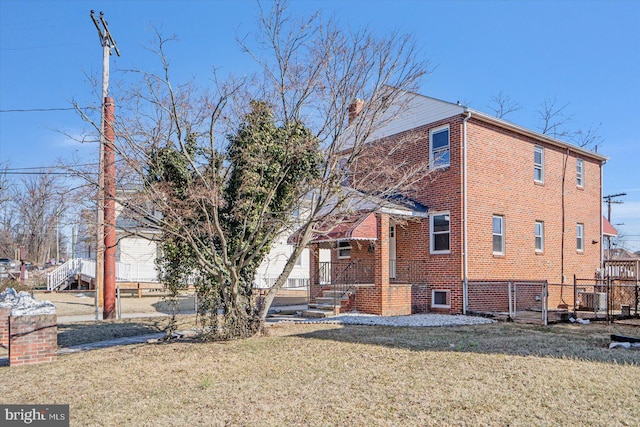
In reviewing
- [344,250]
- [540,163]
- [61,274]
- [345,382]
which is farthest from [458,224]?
[61,274]

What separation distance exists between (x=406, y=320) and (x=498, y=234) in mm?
5429

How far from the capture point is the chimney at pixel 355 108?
11.0 m

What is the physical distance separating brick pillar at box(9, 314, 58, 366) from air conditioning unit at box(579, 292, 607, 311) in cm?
1533

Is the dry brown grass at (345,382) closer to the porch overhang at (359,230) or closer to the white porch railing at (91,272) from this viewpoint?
the porch overhang at (359,230)

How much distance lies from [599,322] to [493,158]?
19.9 feet

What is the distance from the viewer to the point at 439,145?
16.7 metres

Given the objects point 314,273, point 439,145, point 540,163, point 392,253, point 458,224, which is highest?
point 439,145

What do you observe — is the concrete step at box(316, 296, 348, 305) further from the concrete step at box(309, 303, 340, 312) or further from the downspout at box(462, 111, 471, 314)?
the downspout at box(462, 111, 471, 314)

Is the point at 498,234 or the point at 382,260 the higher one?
the point at 498,234

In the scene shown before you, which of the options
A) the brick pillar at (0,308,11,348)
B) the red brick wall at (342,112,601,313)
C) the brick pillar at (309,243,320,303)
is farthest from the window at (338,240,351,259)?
the brick pillar at (0,308,11,348)

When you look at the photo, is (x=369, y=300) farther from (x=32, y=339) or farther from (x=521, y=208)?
(x=32, y=339)

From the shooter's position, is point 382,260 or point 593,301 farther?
point 593,301

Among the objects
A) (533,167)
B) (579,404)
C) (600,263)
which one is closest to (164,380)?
(579,404)

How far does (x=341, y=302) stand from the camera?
15789 millimetres
